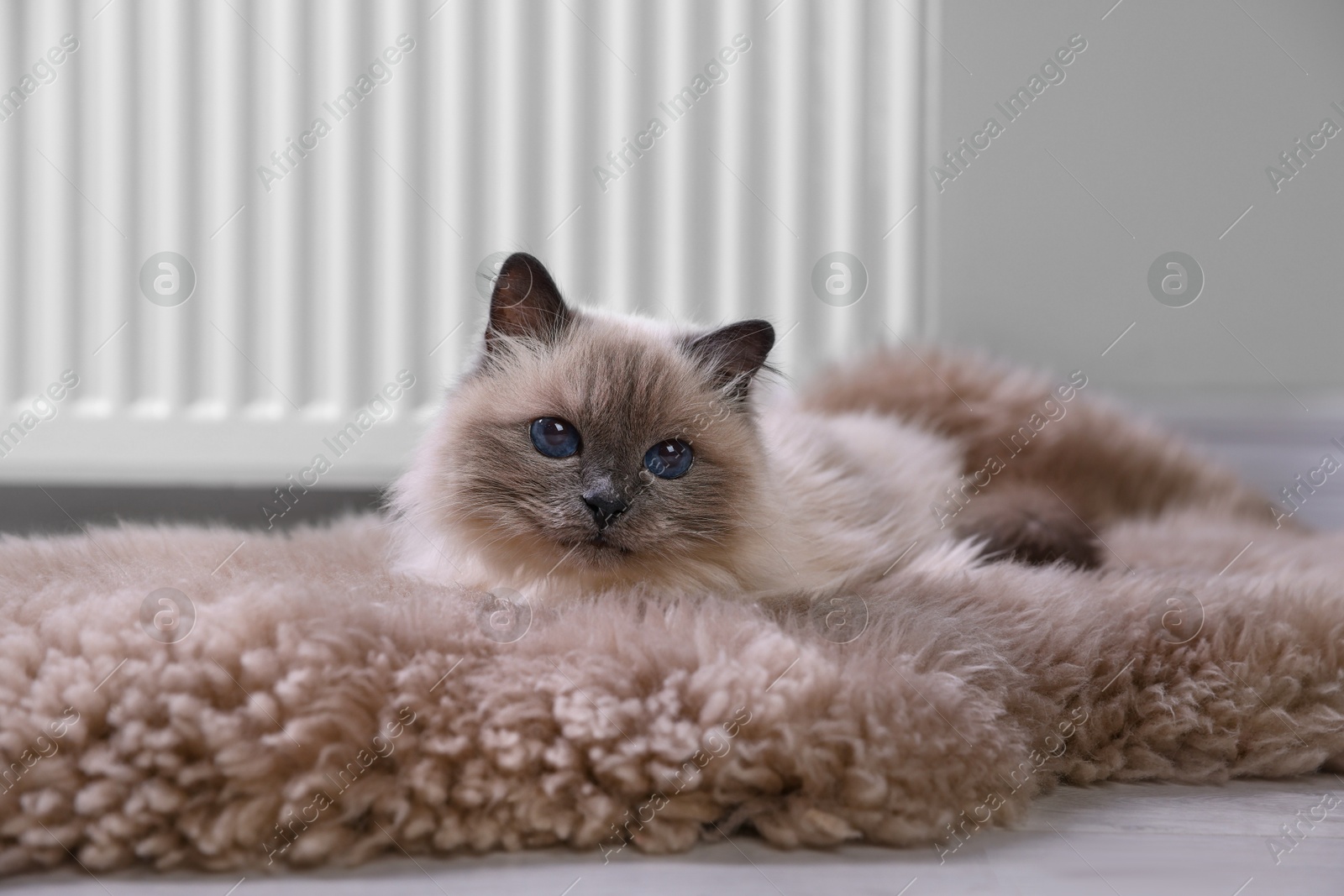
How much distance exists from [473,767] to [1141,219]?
1.91m

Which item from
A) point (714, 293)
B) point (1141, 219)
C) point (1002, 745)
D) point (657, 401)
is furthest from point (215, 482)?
point (1141, 219)

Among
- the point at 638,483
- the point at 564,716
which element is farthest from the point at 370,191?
the point at 564,716

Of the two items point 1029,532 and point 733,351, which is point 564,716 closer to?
point 733,351

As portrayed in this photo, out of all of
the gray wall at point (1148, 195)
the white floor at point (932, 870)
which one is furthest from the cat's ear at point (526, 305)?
the gray wall at point (1148, 195)

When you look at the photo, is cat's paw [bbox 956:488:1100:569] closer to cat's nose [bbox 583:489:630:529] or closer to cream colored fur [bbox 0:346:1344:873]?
cream colored fur [bbox 0:346:1344:873]

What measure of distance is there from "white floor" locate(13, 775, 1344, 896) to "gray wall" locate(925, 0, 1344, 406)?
4.73 feet

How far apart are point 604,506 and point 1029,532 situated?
0.71 metres

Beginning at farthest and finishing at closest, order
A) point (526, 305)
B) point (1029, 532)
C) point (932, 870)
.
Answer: point (1029, 532), point (526, 305), point (932, 870)

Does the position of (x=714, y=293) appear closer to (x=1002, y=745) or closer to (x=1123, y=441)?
(x=1123, y=441)

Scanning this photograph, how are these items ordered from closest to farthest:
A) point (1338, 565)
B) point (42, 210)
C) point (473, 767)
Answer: point (473, 767) < point (1338, 565) < point (42, 210)

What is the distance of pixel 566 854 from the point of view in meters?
0.78

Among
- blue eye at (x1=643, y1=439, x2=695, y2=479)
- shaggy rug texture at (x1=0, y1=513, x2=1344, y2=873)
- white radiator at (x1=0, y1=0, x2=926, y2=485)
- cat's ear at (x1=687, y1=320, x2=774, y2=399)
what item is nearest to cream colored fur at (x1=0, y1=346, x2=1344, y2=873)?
shaggy rug texture at (x1=0, y1=513, x2=1344, y2=873)

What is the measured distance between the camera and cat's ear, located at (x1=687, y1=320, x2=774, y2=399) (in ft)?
3.74

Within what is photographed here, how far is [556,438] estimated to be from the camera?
104cm
